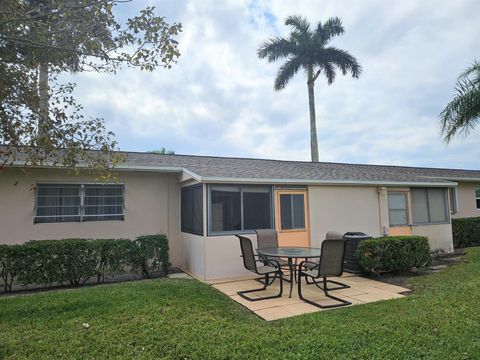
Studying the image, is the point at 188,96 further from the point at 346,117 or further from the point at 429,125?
the point at 429,125

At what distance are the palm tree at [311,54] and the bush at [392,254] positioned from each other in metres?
13.8

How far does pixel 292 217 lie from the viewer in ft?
30.4

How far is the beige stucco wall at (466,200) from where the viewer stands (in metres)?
15.2

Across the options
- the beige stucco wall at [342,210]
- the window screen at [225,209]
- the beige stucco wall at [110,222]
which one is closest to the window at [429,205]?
the beige stucco wall at [342,210]

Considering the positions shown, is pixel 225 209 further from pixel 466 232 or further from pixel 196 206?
pixel 466 232

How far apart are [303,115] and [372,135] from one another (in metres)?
5.72

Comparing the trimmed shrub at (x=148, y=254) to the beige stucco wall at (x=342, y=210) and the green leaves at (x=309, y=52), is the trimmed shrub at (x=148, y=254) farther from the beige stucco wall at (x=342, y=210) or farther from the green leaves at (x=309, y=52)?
the green leaves at (x=309, y=52)

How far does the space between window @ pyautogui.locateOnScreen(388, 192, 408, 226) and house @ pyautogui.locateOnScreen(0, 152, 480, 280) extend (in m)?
0.04

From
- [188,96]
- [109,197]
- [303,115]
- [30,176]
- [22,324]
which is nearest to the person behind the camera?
[22,324]

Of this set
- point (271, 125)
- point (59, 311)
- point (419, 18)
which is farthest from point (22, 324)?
point (271, 125)

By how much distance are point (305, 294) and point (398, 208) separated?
6746 mm

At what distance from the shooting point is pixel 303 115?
23.5 metres

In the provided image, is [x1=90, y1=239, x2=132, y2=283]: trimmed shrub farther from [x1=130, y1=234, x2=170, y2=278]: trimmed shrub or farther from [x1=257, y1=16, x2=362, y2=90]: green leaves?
[x1=257, y1=16, x2=362, y2=90]: green leaves

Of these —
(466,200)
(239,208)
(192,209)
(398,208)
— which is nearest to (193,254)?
(192,209)
